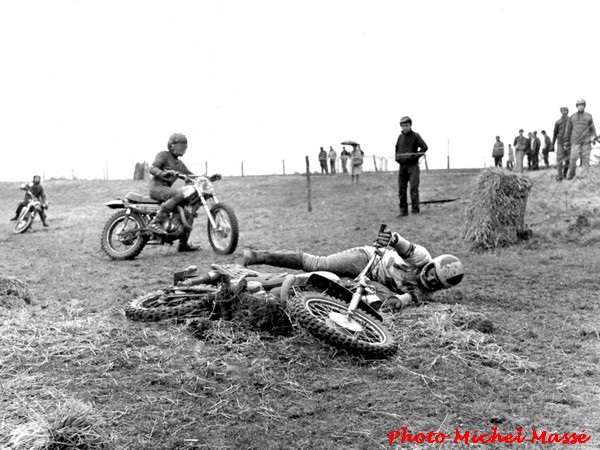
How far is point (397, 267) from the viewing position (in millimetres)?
6574

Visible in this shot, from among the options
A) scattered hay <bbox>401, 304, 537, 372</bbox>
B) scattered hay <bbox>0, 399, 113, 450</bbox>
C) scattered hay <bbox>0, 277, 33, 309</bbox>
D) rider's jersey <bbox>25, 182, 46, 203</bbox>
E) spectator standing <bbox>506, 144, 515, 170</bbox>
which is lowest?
scattered hay <bbox>401, 304, 537, 372</bbox>

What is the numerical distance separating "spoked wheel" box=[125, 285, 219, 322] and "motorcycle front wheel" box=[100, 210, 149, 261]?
474 centimetres

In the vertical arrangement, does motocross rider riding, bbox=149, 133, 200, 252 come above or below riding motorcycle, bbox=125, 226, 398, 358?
above

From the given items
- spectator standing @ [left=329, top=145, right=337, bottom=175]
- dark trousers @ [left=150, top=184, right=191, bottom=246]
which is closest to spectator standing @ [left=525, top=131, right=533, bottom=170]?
spectator standing @ [left=329, top=145, right=337, bottom=175]

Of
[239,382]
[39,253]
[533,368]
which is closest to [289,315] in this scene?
[239,382]

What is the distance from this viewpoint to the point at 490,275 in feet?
27.1

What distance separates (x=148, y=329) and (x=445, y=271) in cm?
289

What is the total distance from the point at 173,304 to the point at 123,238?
5.09 metres

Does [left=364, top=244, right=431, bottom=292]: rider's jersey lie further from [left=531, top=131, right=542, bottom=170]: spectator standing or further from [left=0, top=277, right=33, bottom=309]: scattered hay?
[left=531, top=131, right=542, bottom=170]: spectator standing

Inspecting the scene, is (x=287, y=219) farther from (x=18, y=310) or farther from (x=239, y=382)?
(x=239, y=382)

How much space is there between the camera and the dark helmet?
10.4m

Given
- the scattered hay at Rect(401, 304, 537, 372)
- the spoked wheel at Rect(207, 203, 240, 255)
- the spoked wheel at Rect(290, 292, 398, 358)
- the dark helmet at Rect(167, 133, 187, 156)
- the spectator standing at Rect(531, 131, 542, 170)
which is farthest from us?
the spectator standing at Rect(531, 131, 542, 170)

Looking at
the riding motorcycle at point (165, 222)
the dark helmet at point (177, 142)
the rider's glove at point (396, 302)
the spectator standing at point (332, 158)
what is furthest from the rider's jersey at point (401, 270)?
the spectator standing at point (332, 158)

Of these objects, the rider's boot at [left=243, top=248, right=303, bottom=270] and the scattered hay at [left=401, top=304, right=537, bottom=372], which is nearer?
the scattered hay at [left=401, top=304, right=537, bottom=372]
